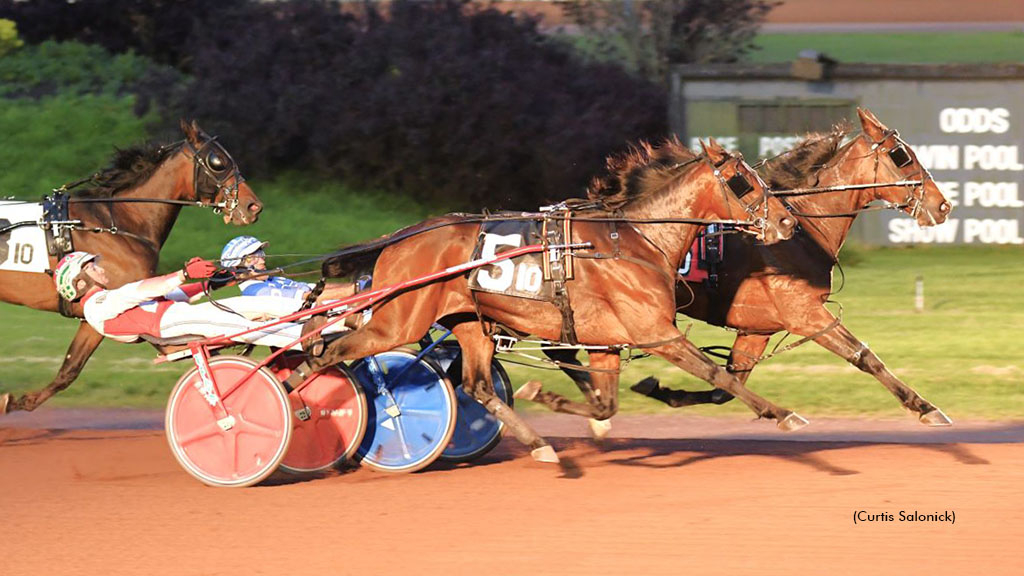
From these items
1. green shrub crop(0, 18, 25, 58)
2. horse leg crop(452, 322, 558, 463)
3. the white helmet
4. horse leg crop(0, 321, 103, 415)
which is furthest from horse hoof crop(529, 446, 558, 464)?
green shrub crop(0, 18, 25, 58)

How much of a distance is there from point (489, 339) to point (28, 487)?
2532 millimetres

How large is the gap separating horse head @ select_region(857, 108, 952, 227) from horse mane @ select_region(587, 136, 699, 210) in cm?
113

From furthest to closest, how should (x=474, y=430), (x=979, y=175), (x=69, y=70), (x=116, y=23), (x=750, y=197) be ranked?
(x=116, y=23), (x=69, y=70), (x=979, y=175), (x=474, y=430), (x=750, y=197)

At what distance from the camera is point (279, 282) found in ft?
28.9

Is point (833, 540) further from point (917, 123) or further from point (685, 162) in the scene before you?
point (917, 123)

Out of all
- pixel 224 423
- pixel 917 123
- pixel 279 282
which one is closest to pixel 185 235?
pixel 917 123

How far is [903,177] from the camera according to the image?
852 cm

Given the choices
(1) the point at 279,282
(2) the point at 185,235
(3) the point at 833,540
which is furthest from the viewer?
(2) the point at 185,235

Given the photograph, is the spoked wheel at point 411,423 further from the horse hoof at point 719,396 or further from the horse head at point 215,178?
the horse head at point 215,178

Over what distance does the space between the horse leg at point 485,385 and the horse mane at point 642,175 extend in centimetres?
99

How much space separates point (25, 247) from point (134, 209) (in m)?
0.70

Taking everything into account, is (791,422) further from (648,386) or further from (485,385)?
(485,385)

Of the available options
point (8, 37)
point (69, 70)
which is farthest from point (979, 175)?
point (8, 37)

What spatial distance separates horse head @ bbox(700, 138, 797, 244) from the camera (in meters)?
7.62
